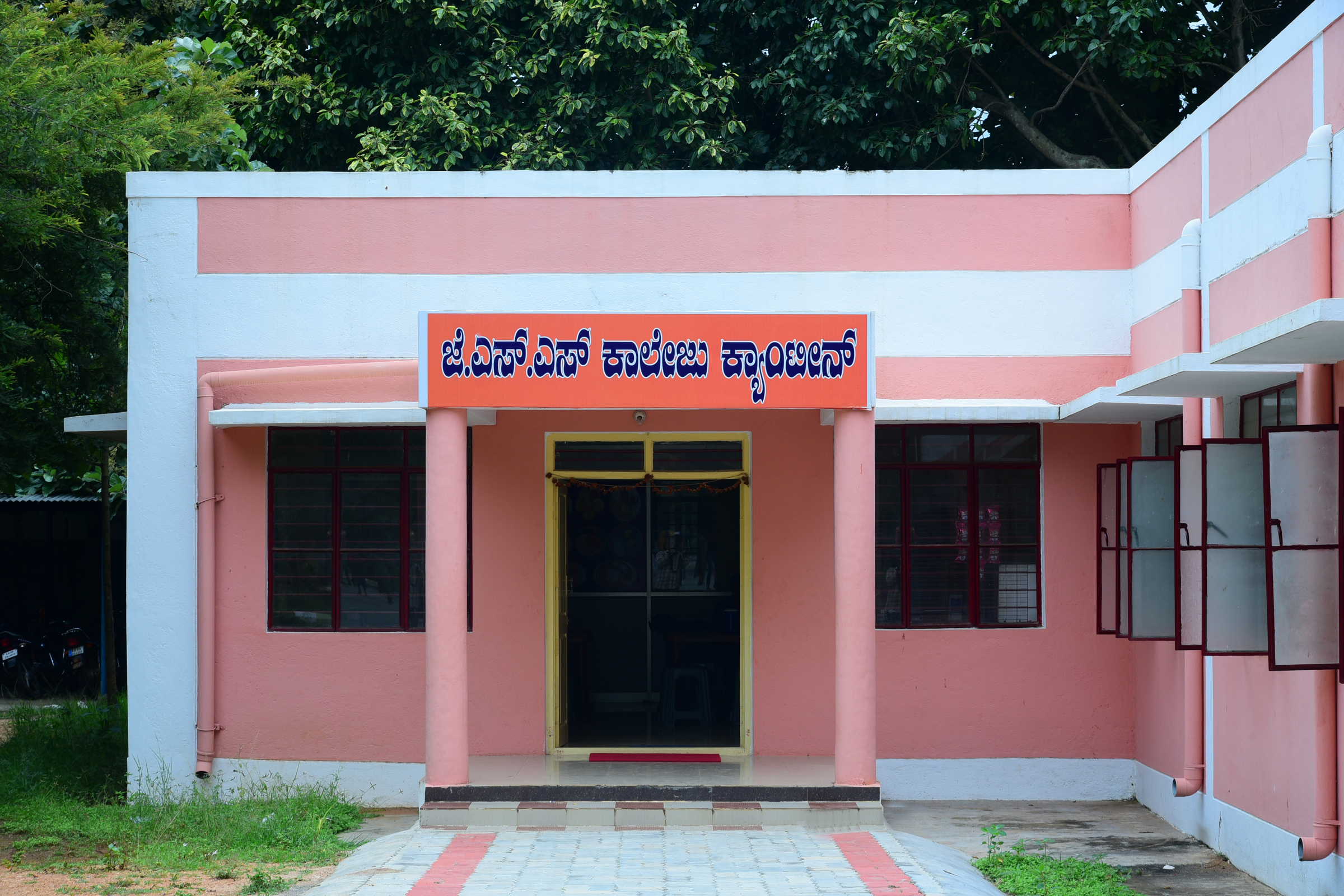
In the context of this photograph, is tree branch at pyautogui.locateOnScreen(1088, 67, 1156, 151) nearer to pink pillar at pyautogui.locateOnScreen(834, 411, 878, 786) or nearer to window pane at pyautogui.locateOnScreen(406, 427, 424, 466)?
pink pillar at pyautogui.locateOnScreen(834, 411, 878, 786)

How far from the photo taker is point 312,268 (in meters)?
9.70

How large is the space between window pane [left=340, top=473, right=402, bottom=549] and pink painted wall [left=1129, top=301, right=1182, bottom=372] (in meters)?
5.53

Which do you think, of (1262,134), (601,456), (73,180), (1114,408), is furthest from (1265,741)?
(73,180)

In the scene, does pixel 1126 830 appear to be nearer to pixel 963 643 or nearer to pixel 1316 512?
pixel 963 643

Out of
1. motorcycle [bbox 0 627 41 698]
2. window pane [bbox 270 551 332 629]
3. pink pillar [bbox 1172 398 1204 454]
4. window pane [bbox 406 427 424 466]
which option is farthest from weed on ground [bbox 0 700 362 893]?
pink pillar [bbox 1172 398 1204 454]

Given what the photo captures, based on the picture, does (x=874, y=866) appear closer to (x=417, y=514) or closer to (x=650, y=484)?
(x=650, y=484)

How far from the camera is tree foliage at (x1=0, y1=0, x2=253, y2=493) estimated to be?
31.4ft

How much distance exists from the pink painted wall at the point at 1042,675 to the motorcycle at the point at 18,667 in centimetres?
1019

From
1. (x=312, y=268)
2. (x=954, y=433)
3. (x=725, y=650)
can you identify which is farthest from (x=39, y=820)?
(x=954, y=433)

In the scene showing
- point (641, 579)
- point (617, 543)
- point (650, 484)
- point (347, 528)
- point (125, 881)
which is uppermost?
point (650, 484)

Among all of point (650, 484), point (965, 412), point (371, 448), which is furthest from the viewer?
point (650, 484)

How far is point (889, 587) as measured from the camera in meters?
9.88

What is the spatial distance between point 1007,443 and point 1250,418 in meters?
2.26

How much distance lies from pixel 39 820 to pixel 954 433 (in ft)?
23.0
